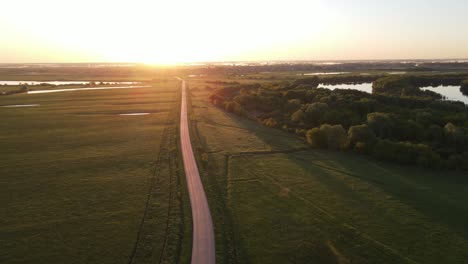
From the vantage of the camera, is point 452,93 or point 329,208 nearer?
point 329,208

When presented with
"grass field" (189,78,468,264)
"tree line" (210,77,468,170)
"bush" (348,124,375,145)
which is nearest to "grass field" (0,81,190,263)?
"grass field" (189,78,468,264)

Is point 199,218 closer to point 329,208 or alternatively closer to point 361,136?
point 329,208

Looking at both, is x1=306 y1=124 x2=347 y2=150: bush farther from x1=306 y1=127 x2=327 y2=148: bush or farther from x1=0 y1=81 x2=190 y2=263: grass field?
x1=0 y1=81 x2=190 y2=263: grass field

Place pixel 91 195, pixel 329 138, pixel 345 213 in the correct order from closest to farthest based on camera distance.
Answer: pixel 345 213 → pixel 91 195 → pixel 329 138

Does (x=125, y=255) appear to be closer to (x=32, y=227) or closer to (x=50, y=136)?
(x=32, y=227)

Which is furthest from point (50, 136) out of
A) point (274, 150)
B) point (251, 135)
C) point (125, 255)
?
point (125, 255)

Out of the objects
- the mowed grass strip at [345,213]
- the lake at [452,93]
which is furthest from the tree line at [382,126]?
the lake at [452,93]

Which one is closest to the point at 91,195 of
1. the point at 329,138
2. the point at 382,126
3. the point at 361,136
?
the point at 329,138
